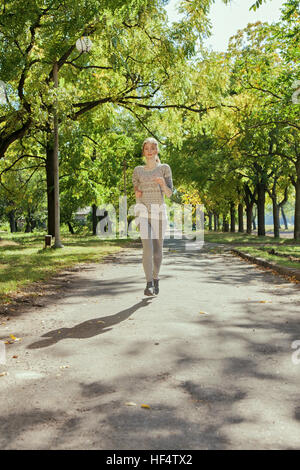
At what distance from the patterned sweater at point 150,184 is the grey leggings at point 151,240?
18 centimetres

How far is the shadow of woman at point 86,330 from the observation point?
4.58 meters

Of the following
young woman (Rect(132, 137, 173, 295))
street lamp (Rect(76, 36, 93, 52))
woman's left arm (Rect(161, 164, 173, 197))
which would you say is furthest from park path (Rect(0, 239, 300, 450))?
street lamp (Rect(76, 36, 93, 52))

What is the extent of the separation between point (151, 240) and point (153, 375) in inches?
132

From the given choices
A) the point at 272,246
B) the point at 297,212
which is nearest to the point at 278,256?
the point at 272,246

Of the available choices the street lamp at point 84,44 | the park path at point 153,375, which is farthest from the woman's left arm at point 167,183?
the street lamp at point 84,44

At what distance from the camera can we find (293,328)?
5074 mm

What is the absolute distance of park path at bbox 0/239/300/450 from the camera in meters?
2.51

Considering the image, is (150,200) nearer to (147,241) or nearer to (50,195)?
(147,241)

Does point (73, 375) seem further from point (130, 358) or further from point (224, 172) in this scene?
point (224, 172)

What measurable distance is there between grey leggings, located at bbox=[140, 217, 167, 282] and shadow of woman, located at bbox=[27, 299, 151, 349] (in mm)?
1029

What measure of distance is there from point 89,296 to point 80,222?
5193 cm

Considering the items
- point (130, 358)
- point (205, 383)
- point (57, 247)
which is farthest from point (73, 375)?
point (57, 247)

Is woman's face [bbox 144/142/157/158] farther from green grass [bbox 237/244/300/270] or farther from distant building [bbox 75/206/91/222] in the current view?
distant building [bbox 75/206/91/222]
